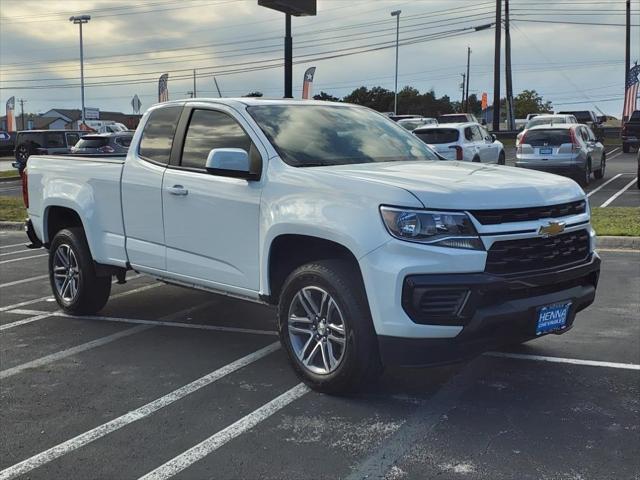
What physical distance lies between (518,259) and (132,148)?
3.67m

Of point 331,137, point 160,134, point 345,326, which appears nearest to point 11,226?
point 160,134

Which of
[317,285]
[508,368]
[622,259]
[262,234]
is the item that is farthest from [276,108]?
[622,259]

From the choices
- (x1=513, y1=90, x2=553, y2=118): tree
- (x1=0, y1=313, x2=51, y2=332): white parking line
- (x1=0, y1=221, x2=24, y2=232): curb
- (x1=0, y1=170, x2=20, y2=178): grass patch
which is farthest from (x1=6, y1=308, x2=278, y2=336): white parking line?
(x1=513, y1=90, x2=553, y2=118): tree

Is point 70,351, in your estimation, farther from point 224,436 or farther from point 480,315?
point 480,315

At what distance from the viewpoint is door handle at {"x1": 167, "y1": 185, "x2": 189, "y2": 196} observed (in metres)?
5.70

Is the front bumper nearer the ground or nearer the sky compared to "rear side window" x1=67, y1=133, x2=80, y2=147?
nearer the ground

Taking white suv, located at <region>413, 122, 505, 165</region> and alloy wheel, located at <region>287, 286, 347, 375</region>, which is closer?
alloy wheel, located at <region>287, 286, 347, 375</region>

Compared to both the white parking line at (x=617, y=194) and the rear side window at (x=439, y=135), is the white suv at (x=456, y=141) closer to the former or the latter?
the rear side window at (x=439, y=135)

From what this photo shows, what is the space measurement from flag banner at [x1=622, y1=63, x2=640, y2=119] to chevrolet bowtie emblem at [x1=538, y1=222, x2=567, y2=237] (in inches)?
1600

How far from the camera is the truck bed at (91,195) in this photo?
6.54 m

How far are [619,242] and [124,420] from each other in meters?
8.27

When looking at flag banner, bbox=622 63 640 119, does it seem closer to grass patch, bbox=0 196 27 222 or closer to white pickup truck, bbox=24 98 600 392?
grass patch, bbox=0 196 27 222

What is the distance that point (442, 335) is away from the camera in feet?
13.8

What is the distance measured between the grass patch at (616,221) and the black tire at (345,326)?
743 centimetres
